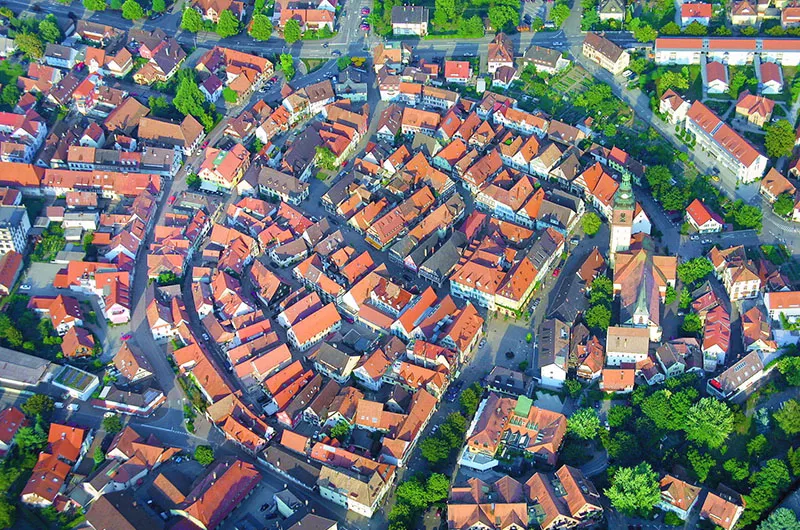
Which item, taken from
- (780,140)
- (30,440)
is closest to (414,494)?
(30,440)

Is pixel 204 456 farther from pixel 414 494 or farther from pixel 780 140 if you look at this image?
pixel 780 140

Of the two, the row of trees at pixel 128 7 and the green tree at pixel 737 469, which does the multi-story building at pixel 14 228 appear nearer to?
the row of trees at pixel 128 7

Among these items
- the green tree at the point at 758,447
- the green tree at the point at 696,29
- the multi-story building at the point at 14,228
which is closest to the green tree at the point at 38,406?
the multi-story building at the point at 14,228

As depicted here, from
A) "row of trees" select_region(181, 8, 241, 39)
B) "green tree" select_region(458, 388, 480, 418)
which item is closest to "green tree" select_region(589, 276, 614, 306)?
"green tree" select_region(458, 388, 480, 418)

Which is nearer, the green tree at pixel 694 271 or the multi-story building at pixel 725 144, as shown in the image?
the green tree at pixel 694 271

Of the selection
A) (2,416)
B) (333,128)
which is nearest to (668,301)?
(333,128)

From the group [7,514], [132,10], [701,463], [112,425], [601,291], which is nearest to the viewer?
[701,463]
